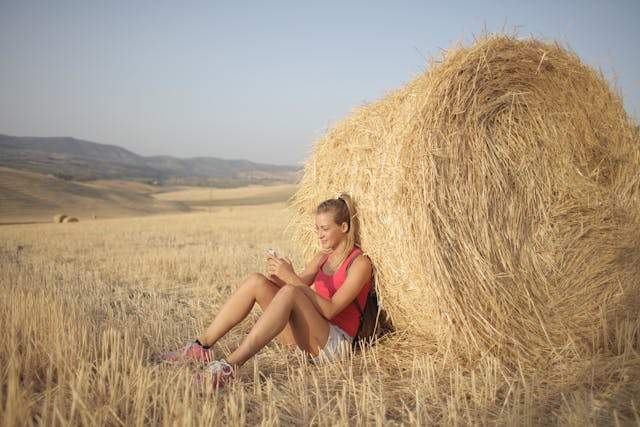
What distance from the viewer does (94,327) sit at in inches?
147

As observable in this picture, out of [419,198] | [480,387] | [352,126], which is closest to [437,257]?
[419,198]

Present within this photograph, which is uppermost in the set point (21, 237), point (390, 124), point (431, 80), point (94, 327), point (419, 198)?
point (431, 80)

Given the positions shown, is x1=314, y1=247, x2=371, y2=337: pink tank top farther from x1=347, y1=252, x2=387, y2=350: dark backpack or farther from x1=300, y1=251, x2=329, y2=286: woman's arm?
x1=300, y1=251, x2=329, y2=286: woman's arm

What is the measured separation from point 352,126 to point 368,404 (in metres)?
2.52

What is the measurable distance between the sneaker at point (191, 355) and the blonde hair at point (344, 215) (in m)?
1.20

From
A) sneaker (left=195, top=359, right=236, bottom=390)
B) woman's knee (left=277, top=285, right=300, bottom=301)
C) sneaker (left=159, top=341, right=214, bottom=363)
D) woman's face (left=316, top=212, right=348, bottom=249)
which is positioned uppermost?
woman's face (left=316, top=212, right=348, bottom=249)

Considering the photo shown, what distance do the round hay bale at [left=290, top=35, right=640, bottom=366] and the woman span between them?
179mm

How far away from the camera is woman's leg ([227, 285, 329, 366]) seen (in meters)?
3.17

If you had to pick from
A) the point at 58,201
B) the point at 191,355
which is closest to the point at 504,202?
the point at 191,355

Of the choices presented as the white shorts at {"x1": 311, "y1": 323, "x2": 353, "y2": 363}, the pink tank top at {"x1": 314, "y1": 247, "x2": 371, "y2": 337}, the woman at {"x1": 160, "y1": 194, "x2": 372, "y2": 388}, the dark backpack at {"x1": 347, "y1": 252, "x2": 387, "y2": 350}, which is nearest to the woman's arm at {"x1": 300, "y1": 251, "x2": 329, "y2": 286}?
the woman at {"x1": 160, "y1": 194, "x2": 372, "y2": 388}

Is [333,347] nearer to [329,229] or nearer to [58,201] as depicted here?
[329,229]

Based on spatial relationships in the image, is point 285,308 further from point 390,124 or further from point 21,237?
point 21,237

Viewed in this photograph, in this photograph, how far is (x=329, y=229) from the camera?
370 centimetres

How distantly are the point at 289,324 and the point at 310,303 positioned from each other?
267 mm
